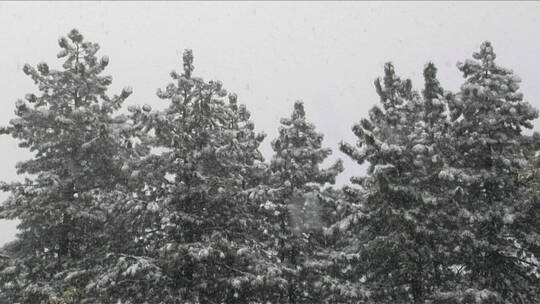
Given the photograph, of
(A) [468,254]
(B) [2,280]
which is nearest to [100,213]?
(B) [2,280]

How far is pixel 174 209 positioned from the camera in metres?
17.3

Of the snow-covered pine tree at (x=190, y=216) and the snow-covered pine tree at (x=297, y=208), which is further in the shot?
the snow-covered pine tree at (x=297, y=208)

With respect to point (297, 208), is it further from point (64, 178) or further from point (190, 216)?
point (64, 178)

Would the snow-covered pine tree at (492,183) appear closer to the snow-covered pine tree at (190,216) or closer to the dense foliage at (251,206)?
the dense foliage at (251,206)

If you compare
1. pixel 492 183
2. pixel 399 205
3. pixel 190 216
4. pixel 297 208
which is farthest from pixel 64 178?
pixel 492 183

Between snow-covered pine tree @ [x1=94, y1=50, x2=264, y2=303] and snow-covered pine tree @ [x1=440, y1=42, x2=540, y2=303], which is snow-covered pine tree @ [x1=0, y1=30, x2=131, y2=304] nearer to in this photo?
snow-covered pine tree @ [x1=94, y1=50, x2=264, y2=303]

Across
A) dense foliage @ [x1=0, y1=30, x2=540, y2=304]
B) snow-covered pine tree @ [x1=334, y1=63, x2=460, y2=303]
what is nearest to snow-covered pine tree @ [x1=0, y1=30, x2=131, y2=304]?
dense foliage @ [x1=0, y1=30, x2=540, y2=304]

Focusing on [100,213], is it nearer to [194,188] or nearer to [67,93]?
[194,188]

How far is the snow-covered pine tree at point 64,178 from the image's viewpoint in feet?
55.8

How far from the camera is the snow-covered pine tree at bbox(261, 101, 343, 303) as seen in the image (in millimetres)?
19750

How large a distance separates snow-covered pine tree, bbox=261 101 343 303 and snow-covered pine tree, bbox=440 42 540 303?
17.3ft

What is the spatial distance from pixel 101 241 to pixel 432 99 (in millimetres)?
13173

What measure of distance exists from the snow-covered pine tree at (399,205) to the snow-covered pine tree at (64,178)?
8.80m

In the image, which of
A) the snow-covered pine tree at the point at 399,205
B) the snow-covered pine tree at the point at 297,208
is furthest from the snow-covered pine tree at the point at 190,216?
the snow-covered pine tree at the point at 399,205
